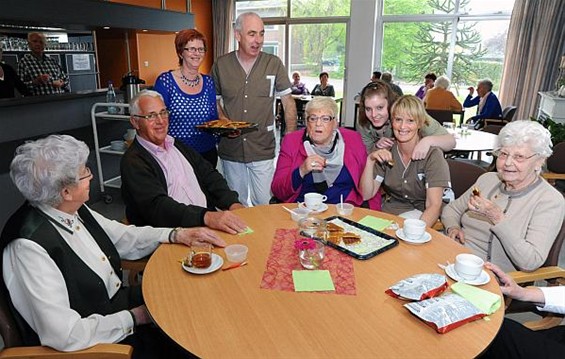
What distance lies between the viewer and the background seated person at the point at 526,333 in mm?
1461

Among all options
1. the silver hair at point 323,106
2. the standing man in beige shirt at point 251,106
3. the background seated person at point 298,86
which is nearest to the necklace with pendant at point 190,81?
the standing man in beige shirt at point 251,106

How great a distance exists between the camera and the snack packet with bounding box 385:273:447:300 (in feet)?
4.34

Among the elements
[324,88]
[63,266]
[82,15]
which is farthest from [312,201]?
[324,88]

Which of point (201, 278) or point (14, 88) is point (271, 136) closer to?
point (201, 278)

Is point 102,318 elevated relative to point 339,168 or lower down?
lower down

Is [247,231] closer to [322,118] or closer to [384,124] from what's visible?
[322,118]

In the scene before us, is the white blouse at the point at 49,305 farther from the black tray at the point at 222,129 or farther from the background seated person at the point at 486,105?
the background seated person at the point at 486,105

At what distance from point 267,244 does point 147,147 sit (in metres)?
0.91

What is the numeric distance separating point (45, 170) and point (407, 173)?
1867mm

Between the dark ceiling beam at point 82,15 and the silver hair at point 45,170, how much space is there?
2.87 metres

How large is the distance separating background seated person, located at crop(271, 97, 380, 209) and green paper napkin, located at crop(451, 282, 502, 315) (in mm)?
1145

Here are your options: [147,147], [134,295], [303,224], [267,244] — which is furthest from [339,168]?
[134,295]

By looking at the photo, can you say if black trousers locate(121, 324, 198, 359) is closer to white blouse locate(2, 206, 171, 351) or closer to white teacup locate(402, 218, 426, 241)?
white blouse locate(2, 206, 171, 351)

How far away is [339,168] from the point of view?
8.12 ft
